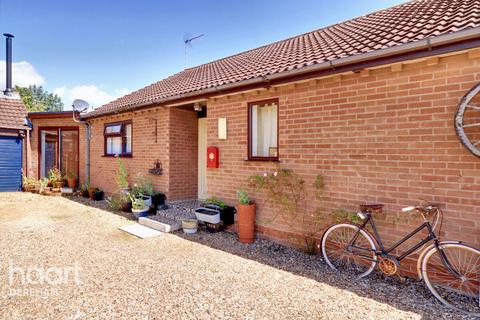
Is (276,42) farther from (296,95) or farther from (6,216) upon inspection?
A: (6,216)

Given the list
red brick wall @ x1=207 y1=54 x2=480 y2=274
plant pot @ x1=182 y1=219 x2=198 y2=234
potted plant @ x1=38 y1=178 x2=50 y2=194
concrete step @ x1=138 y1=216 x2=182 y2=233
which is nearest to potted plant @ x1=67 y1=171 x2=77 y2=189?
potted plant @ x1=38 y1=178 x2=50 y2=194

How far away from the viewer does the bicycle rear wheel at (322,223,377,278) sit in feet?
13.0

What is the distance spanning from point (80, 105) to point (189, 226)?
8.86m

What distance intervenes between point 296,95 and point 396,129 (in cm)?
188

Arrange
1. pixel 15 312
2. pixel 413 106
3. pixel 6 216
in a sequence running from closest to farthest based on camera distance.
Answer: pixel 15 312 < pixel 413 106 < pixel 6 216

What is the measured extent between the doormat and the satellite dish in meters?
7.41

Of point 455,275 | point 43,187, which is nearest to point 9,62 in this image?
point 43,187

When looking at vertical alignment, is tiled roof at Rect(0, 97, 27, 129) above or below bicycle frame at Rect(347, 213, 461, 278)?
above

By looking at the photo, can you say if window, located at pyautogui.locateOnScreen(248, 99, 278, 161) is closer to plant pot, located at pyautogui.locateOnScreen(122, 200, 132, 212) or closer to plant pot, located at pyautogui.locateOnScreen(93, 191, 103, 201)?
plant pot, located at pyautogui.locateOnScreen(122, 200, 132, 212)

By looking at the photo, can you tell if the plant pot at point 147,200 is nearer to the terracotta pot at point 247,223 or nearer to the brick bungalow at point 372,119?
the brick bungalow at point 372,119

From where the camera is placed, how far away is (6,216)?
757 cm

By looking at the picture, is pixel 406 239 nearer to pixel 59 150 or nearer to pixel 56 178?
pixel 56 178

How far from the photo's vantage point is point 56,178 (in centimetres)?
1196

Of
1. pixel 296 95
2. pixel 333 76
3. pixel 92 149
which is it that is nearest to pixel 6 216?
pixel 92 149
